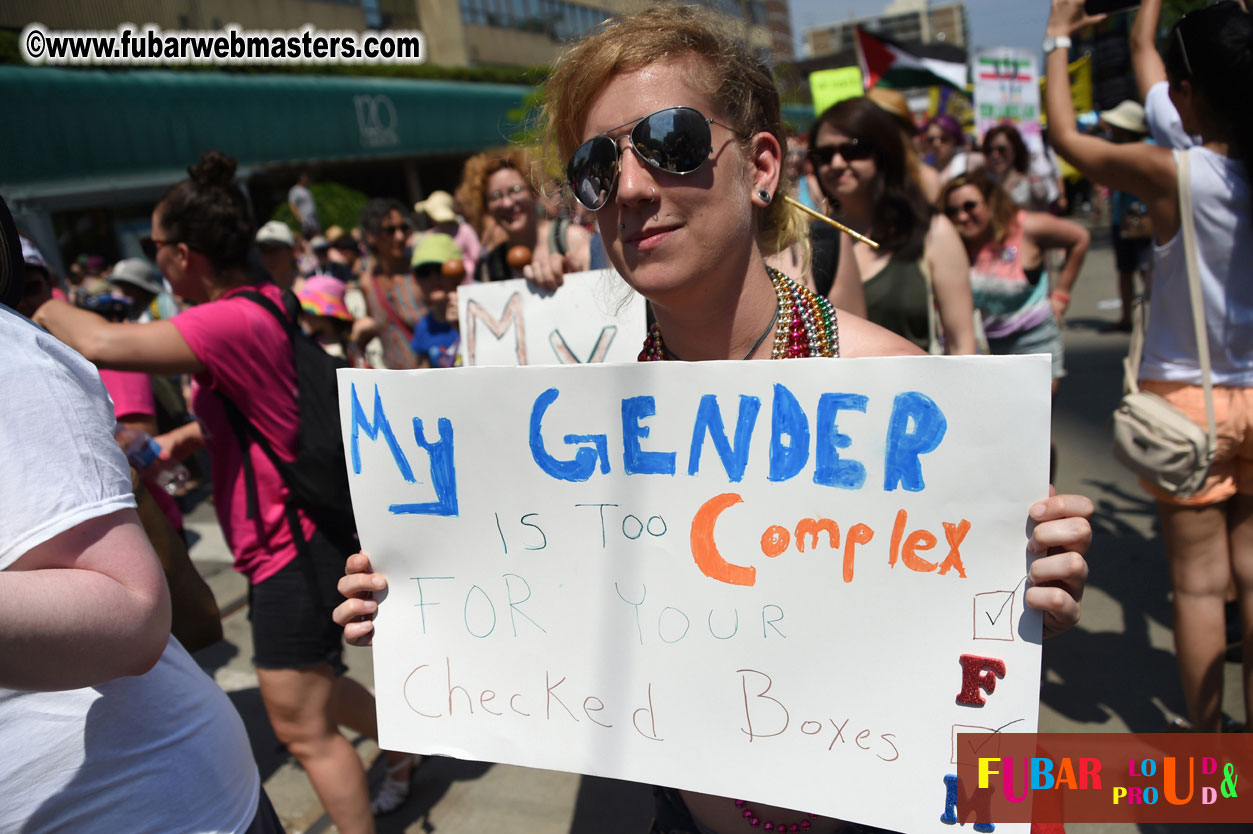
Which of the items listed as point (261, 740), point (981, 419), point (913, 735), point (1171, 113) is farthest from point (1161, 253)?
point (261, 740)

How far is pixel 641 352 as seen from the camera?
4.90ft

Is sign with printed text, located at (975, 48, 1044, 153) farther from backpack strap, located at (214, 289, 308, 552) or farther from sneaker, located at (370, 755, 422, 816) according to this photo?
sneaker, located at (370, 755, 422, 816)

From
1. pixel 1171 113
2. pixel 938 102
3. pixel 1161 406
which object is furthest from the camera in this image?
pixel 938 102

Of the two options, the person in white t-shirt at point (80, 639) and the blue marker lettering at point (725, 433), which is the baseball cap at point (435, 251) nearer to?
the person in white t-shirt at point (80, 639)

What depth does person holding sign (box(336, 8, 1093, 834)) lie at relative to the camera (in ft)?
3.98

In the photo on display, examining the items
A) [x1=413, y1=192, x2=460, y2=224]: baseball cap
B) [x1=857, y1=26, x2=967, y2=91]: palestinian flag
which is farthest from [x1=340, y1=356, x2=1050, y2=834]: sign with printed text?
[x1=857, y1=26, x2=967, y2=91]: palestinian flag

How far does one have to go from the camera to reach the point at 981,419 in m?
1.06

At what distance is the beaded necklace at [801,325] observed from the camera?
134cm

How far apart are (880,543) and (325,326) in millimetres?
3527

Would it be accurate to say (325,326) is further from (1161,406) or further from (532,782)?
(1161,406)

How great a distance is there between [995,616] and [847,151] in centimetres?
198

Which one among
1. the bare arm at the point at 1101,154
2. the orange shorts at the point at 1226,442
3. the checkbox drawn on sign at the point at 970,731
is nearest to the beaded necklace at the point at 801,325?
the checkbox drawn on sign at the point at 970,731

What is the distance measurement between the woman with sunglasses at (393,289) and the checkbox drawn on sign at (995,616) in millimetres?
3451

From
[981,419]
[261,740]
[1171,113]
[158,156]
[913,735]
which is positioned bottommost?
[261,740]
